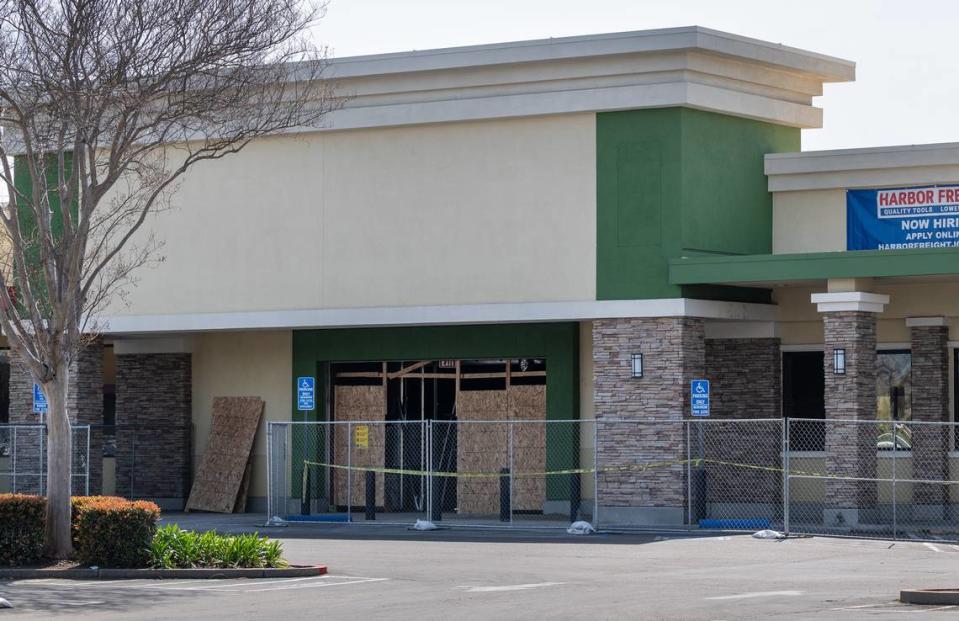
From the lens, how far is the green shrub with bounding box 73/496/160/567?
2241 cm

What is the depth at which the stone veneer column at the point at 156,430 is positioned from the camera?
122 ft

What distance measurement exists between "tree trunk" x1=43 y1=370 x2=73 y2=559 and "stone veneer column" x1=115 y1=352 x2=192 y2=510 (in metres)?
13.8

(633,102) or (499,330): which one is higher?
(633,102)

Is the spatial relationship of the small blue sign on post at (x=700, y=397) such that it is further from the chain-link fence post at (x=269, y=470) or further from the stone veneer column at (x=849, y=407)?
the chain-link fence post at (x=269, y=470)

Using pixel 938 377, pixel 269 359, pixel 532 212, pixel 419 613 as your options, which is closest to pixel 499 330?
pixel 532 212

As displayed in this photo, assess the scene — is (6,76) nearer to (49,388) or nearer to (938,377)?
(49,388)

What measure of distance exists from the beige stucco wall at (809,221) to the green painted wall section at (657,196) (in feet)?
4.92

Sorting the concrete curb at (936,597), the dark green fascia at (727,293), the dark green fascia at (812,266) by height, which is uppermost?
the dark green fascia at (812,266)

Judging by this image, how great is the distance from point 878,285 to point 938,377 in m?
2.08

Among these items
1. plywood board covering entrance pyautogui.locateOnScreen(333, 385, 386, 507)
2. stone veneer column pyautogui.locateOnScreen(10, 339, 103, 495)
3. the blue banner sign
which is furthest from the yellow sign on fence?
the blue banner sign

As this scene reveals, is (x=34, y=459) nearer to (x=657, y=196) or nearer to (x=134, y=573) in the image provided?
(x=134, y=573)

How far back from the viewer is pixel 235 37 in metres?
→ 24.9

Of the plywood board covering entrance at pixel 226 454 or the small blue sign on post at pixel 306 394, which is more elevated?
the small blue sign on post at pixel 306 394

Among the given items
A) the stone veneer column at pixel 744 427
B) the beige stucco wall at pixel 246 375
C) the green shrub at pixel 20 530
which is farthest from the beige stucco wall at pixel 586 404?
the green shrub at pixel 20 530
